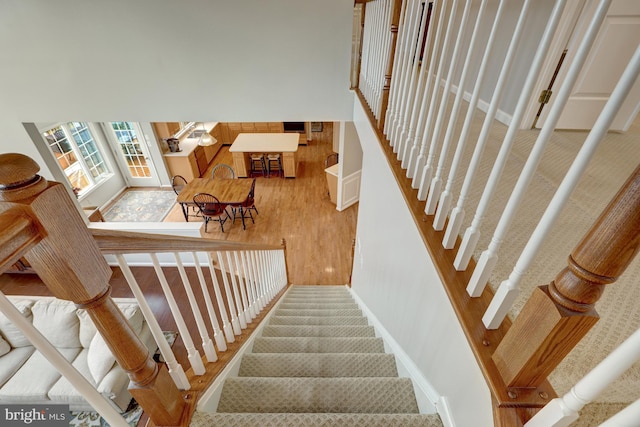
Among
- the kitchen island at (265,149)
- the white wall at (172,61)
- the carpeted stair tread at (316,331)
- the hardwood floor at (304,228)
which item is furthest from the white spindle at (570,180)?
the kitchen island at (265,149)

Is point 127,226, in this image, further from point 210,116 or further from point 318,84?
point 318,84

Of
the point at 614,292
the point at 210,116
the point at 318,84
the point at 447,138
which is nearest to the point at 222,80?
the point at 210,116

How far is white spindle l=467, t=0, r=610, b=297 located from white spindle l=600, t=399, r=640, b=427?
0.33 m

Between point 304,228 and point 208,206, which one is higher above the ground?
point 208,206

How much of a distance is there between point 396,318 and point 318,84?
2.93 meters

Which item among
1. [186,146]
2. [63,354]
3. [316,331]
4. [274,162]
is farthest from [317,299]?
[186,146]

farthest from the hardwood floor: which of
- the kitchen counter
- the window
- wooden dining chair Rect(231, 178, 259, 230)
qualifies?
the window

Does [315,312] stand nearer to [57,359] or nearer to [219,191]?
[57,359]

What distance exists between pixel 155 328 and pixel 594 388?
3.54ft

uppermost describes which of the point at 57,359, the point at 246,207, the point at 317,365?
the point at 57,359

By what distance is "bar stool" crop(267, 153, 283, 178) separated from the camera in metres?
7.55

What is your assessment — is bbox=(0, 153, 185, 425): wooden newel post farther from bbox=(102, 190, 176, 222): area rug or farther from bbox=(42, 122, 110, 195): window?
bbox=(42, 122, 110, 195): window

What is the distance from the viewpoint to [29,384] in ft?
8.80

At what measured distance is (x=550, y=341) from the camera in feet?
1.94
